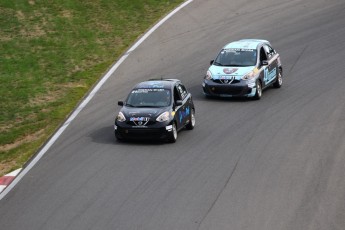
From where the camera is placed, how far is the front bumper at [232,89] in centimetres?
2539

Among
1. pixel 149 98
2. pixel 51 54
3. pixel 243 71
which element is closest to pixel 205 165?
pixel 149 98

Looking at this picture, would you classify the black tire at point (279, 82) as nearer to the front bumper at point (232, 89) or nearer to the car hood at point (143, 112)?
the front bumper at point (232, 89)

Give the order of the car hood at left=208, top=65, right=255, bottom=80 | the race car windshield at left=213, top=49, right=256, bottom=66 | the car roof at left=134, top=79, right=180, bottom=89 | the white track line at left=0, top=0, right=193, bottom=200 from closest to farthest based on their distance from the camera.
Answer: the white track line at left=0, top=0, right=193, bottom=200
the car roof at left=134, top=79, right=180, bottom=89
the car hood at left=208, top=65, right=255, bottom=80
the race car windshield at left=213, top=49, right=256, bottom=66

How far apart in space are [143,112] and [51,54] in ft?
41.6

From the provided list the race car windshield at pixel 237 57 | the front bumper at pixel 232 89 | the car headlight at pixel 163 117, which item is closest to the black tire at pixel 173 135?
the car headlight at pixel 163 117

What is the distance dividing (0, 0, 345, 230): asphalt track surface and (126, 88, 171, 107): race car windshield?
1.22 meters

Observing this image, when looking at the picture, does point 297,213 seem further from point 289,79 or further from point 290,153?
point 289,79

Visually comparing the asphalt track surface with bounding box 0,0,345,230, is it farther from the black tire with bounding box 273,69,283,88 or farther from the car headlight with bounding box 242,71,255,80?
the car headlight with bounding box 242,71,255,80

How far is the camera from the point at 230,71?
84.1ft

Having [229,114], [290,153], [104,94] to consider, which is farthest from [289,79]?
[290,153]

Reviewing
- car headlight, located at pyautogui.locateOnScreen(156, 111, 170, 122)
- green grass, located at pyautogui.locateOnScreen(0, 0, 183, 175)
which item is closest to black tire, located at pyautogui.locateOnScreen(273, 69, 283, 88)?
green grass, located at pyautogui.locateOnScreen(0, 0, 183, 175)

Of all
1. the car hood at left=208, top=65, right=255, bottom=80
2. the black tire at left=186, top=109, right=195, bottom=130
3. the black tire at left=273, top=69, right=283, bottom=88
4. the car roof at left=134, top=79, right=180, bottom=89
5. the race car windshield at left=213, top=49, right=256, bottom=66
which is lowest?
the black tire at left=273, top=69, right=283, bottom=88

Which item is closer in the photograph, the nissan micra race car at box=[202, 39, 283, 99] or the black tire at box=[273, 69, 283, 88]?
the nissan micra race car at box=[202, 39, 283, 99]

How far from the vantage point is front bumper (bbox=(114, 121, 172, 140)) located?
2038cm
